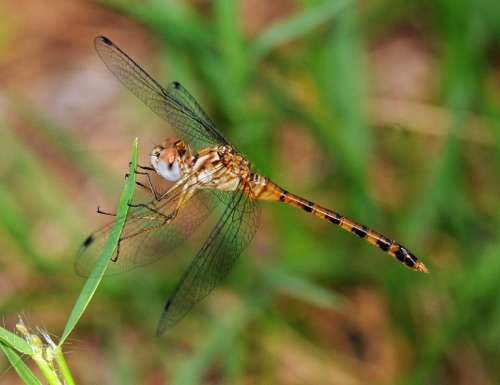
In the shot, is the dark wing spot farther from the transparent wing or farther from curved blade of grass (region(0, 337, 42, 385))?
curved blade of grass (region(0, 337, 42, 385))

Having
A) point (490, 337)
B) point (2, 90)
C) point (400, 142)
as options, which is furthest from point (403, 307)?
point (2, 90)

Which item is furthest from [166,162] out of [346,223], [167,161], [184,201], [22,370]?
[22,370]

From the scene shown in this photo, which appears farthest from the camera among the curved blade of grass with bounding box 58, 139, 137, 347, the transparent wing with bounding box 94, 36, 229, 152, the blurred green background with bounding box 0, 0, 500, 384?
the blurred green background with bounding box 0, 0, 500, 384

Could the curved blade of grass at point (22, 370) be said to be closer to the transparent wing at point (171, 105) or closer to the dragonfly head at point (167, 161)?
the dragonfly head at point (167, 161)

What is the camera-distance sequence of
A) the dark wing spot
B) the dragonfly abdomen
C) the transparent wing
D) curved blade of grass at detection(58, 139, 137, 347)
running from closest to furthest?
curved blade of grass at detection(58, 139, 137, 347)
the dark wing spot
the transparent wing
the dragonfly abdomen

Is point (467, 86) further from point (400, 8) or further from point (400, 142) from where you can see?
point (400, 8)

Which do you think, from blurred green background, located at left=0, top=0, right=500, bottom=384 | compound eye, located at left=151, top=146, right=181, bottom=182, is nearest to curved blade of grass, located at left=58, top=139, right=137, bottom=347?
compound eye, located at left=151, top=146, right=181, bottom=182

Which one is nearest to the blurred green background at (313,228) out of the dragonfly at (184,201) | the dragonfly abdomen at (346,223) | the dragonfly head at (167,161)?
the dragonfly abdomen at (346,223)
